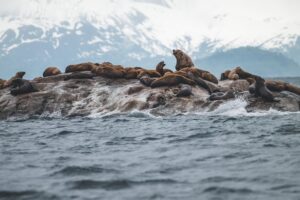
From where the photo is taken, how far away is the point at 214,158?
454 inches

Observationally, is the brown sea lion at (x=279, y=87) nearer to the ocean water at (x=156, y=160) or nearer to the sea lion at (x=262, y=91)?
the sea lion at (x=262, y=91)

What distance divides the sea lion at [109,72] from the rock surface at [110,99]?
273mm

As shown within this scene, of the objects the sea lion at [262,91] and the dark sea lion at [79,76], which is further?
the dark sea lion at [79,76]

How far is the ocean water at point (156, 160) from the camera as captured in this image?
8.87m

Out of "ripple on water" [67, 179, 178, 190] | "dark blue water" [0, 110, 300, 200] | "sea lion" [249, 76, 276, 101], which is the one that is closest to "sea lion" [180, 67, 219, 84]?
"sea lion" [249, 76, 276, 101]

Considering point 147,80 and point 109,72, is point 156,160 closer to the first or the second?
point 147,80

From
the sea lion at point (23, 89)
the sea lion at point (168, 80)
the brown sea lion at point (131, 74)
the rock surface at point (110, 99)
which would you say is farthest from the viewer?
the brown sea lion at point (131, 74)

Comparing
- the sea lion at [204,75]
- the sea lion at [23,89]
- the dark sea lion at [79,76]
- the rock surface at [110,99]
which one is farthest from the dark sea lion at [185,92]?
the sea lion at [23,89]

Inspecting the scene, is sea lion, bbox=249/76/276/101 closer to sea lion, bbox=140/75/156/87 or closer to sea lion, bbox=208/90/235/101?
sea lion, bbox=208/90/235/101

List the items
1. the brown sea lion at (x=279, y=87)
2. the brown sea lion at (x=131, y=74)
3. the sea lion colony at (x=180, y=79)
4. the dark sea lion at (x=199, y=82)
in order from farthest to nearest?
1. the brown sea lion at (x=131, y=74)
2. the dark sea lion at (x=199, y=82)
3. the brown sea lion at (x=279, y=87)
4. the sea lion colony at (x=180, y=79)

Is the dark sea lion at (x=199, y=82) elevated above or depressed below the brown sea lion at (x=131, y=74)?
below

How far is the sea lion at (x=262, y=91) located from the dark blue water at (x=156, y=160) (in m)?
2.70

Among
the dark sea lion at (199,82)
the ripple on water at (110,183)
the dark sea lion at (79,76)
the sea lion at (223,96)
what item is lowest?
the ripple on water at (110,183)

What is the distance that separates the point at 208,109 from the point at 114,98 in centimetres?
508
